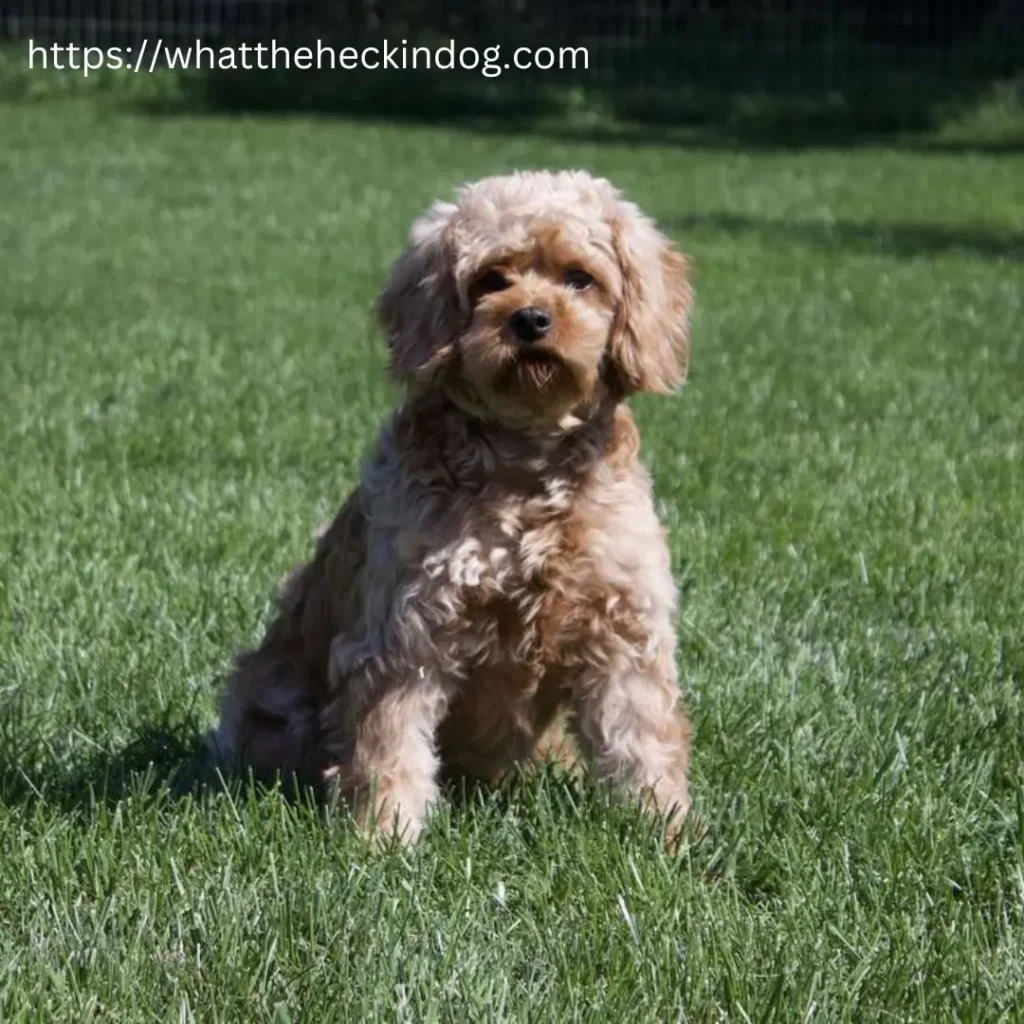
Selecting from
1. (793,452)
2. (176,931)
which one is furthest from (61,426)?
(176,931)

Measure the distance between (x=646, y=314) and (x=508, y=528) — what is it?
0.58 metres

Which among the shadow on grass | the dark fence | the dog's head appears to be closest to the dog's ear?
the dog's head

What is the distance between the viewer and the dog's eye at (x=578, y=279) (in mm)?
4078

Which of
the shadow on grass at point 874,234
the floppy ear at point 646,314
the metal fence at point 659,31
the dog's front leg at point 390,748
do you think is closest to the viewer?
the dog's front leg at point 390,748

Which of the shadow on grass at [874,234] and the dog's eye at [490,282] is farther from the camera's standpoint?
the shadow on grass at [874,234]

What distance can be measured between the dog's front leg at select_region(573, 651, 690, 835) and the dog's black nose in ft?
2.18

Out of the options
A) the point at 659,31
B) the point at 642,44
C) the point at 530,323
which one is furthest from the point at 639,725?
the point at 659,31

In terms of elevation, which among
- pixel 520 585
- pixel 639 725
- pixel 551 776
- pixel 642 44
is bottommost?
pixel 642 44

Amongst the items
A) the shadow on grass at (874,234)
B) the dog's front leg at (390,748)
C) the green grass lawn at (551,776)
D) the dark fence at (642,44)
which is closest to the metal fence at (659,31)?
the dark fence at (642,44)

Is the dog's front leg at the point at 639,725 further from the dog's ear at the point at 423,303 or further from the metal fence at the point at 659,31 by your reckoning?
the metal fence at the point at 659,31

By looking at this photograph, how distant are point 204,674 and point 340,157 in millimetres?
15752

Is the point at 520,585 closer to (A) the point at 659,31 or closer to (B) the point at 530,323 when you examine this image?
(B) the point at 530,323

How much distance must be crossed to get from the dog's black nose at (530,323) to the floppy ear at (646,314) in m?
0.23

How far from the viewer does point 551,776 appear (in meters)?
4.20
